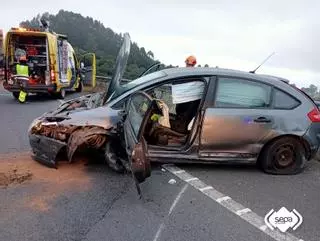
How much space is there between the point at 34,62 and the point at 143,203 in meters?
11.2

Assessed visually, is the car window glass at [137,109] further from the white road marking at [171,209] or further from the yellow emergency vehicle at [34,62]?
the yellow emergency vehicle at [34,62]

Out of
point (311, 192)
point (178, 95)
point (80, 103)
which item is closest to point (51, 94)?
point (80, 103)

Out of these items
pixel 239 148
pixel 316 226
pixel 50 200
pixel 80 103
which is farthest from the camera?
pixel 80 103

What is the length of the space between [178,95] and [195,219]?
217 centimetres

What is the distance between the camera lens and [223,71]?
6.21 metres

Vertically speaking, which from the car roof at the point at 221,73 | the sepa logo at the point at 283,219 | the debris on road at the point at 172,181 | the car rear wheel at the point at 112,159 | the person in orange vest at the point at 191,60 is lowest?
the sepa logo at the point at 283,219

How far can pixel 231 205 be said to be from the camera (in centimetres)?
493

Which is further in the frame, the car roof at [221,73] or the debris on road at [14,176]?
the car roof at [221,73]

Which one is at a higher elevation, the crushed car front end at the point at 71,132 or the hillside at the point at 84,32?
the hillside at the point at 84,32

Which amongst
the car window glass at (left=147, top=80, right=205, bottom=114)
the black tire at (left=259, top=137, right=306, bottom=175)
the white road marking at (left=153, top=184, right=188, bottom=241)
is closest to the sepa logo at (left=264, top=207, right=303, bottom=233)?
the white road marking at (left=153, top=184, right=188, bottom=241)

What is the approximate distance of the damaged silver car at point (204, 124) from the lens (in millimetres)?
5754

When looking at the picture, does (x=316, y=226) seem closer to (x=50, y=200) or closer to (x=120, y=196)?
(x=120, y=196)

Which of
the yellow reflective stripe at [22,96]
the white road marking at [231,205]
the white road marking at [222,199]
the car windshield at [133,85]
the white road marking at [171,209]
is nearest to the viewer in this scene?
the white road marking at [171,209]

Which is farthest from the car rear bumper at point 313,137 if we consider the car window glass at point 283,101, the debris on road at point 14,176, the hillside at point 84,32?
the hillside at point 84,32
